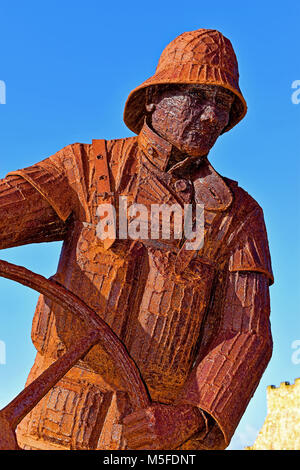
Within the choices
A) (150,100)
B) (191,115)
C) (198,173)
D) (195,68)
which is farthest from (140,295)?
(195,68)

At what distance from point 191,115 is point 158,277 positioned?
0.89m

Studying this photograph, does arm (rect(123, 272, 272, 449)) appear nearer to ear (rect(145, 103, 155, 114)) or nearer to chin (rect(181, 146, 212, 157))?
chin (rect(181, 146, 212, 157))

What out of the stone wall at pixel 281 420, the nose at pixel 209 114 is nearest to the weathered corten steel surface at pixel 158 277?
the nose at pixel 209 114

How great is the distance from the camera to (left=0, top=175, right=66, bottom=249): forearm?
12.2 feet

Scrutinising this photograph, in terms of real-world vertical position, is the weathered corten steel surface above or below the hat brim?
below

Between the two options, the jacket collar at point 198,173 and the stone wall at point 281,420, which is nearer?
the jacket collar at point 198,173

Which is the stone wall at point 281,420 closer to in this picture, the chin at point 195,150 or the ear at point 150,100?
the chin at point 195,150

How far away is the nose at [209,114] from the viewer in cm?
392

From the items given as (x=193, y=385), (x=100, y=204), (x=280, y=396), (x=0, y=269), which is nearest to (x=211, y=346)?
(x=193, y=385)

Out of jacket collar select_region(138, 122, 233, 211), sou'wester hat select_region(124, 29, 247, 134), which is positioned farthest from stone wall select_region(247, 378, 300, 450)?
sou'wester hat select_region(124, 29, 247, 134)

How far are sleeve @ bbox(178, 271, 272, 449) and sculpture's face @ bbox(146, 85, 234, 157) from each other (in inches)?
29.7

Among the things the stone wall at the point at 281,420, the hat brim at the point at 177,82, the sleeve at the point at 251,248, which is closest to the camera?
the hat brim at the point at 177,82
